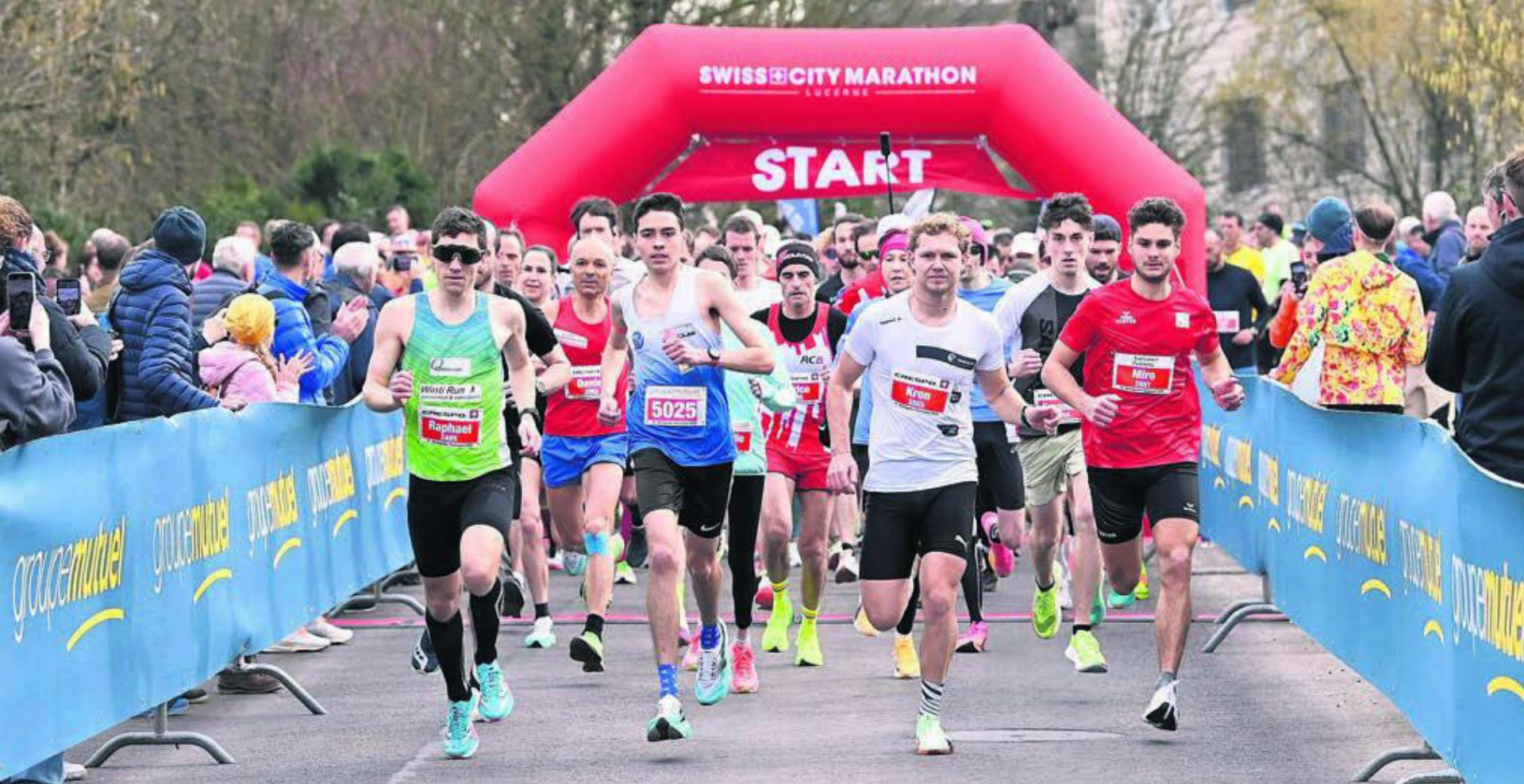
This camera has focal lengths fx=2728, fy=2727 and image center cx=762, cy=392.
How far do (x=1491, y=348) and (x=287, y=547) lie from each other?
5582 mm

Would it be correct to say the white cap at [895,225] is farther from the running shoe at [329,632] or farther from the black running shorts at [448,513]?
the black running shorts at [448,513]

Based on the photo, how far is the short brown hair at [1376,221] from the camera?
41.2 ft

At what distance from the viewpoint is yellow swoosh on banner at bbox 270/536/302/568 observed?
1156cm

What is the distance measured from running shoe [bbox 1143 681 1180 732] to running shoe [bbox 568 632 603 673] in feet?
7.98

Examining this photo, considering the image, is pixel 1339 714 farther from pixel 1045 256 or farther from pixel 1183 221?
pixel 1045 256

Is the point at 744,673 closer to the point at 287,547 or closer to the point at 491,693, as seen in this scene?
the point at 491,693

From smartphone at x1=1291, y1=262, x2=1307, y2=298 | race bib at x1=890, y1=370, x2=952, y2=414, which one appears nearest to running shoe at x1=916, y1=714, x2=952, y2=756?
race bib at x1=890, y1=370, x2=952, y2=414

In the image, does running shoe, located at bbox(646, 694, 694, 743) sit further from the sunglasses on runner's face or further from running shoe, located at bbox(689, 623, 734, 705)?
the sunglasses on runner's face

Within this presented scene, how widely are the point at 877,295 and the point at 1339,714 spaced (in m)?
5.32

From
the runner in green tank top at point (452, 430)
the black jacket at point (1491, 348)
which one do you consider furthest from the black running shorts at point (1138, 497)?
the runner in green tank top at point (452, 430)

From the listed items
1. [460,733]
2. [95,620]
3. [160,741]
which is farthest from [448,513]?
[95,620]

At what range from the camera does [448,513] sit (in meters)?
9.77

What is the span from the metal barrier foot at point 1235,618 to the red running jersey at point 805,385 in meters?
2.01

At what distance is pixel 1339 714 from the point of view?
412 inches
